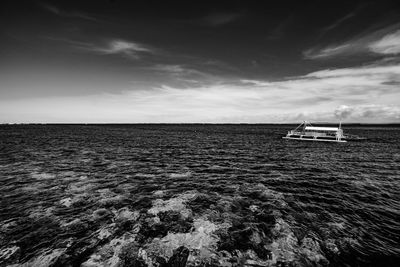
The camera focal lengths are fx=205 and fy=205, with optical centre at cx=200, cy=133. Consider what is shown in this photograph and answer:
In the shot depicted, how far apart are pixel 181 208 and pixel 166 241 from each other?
401 centimetres

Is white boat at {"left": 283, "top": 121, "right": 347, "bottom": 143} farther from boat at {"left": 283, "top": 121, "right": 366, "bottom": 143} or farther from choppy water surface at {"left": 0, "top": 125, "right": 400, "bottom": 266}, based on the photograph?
choppy water surface at {"left": 0, "top": 125, "right": 400, "bottom": 266}

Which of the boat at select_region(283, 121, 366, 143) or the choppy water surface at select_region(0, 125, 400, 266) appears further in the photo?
the boat at select_region(283, 121, 366, 143)

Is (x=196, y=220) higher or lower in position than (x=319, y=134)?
lower

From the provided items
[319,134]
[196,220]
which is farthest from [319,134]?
[196,220]

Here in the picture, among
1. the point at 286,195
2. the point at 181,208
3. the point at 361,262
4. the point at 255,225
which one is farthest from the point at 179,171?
the point at 361,262

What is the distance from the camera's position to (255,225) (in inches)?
470

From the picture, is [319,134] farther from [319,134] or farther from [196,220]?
[196,220]

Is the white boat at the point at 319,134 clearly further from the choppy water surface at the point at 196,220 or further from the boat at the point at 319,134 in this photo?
the choppy water surface at the point at 196,220

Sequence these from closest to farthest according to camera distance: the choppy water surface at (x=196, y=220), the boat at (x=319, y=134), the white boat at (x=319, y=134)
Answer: the choppy water surface at (x=196, y=220)
the white boat at (x=319, y=134)
the boat at (x=319, y=134)

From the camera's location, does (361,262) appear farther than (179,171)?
No

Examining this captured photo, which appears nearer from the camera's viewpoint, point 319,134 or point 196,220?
point 196,220

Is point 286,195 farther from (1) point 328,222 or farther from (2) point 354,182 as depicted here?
(2) point 354,182

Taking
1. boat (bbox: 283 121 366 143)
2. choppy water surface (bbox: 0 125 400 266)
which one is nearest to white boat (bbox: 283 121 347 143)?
boat (bbox: 283 121 366 143)

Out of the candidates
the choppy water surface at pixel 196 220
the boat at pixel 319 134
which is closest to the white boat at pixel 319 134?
the boat at pixel 319 134
